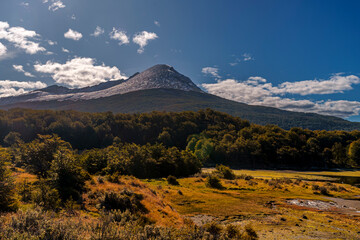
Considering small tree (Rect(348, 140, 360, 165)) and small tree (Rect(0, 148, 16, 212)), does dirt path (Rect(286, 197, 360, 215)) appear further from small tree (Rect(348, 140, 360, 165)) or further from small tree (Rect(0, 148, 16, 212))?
small tree (Rect(348, 140, 360, 165))

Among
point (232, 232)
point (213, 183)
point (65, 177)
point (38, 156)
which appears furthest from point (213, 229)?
point (213, 183)

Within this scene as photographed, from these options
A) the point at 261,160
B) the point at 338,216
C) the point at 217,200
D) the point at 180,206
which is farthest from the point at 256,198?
the point at 261,160

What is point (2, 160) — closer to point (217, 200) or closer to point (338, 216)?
point (217, 200)

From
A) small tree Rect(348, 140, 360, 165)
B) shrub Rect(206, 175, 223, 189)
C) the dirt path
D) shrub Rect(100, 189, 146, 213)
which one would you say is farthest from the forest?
shrub Rect(100, 189, 146, 213)

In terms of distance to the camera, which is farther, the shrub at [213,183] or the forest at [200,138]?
the forest at [200,138]

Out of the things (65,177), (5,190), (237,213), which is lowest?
(237,213)

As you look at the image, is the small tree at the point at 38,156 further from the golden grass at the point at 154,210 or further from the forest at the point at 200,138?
the forest at the point at 200,138

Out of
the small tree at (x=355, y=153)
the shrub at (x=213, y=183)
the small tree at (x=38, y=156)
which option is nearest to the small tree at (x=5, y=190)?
the small tree at (x=38, y=156)

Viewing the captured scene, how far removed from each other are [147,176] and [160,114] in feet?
308

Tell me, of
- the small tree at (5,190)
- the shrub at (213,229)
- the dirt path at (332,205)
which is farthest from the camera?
the dirt path at (332,205)

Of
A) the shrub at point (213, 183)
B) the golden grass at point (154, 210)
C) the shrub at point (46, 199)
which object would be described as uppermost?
the shrub at point (46, 199)

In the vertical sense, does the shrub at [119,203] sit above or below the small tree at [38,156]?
below

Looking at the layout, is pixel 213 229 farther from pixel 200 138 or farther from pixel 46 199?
pixel 200 138

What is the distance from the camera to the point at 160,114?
13638cm
